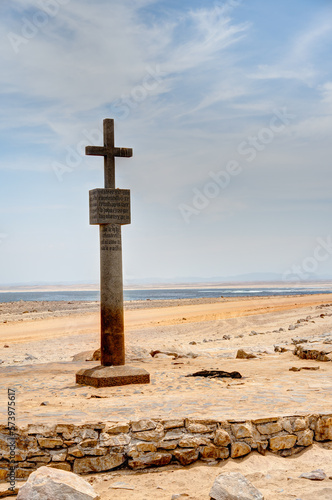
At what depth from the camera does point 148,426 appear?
589 centimetres

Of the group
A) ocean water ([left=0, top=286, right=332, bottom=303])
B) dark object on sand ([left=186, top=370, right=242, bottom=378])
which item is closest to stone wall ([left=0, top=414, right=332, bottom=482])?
dark object on sand ([left=186, top=370, right=242, bottom=378])

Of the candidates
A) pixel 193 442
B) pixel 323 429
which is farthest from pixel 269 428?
pixel 193 442

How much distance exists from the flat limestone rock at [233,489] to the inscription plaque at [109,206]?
213 inches

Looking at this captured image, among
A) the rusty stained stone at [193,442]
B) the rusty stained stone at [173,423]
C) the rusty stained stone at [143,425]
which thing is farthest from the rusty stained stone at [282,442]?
the rusty stained stone at [143,425]

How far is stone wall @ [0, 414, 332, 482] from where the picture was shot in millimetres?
5652

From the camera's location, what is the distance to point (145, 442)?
5801 millimetres

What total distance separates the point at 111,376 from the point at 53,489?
431cm

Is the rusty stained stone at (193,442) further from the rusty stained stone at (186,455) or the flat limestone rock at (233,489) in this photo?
the flat limestone rock at (233,489)

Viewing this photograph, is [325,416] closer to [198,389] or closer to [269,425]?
[269,425]

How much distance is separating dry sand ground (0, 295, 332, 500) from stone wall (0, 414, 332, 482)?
0.13 metres

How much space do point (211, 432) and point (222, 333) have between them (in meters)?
14.9

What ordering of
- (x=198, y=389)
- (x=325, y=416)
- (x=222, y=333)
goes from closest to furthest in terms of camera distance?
(x=325, y=416)
(x=198, y=389)
(x=222, y=333)

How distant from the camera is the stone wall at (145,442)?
5652 millimetres

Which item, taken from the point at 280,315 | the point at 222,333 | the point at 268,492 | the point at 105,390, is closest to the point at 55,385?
the point at 105,390
